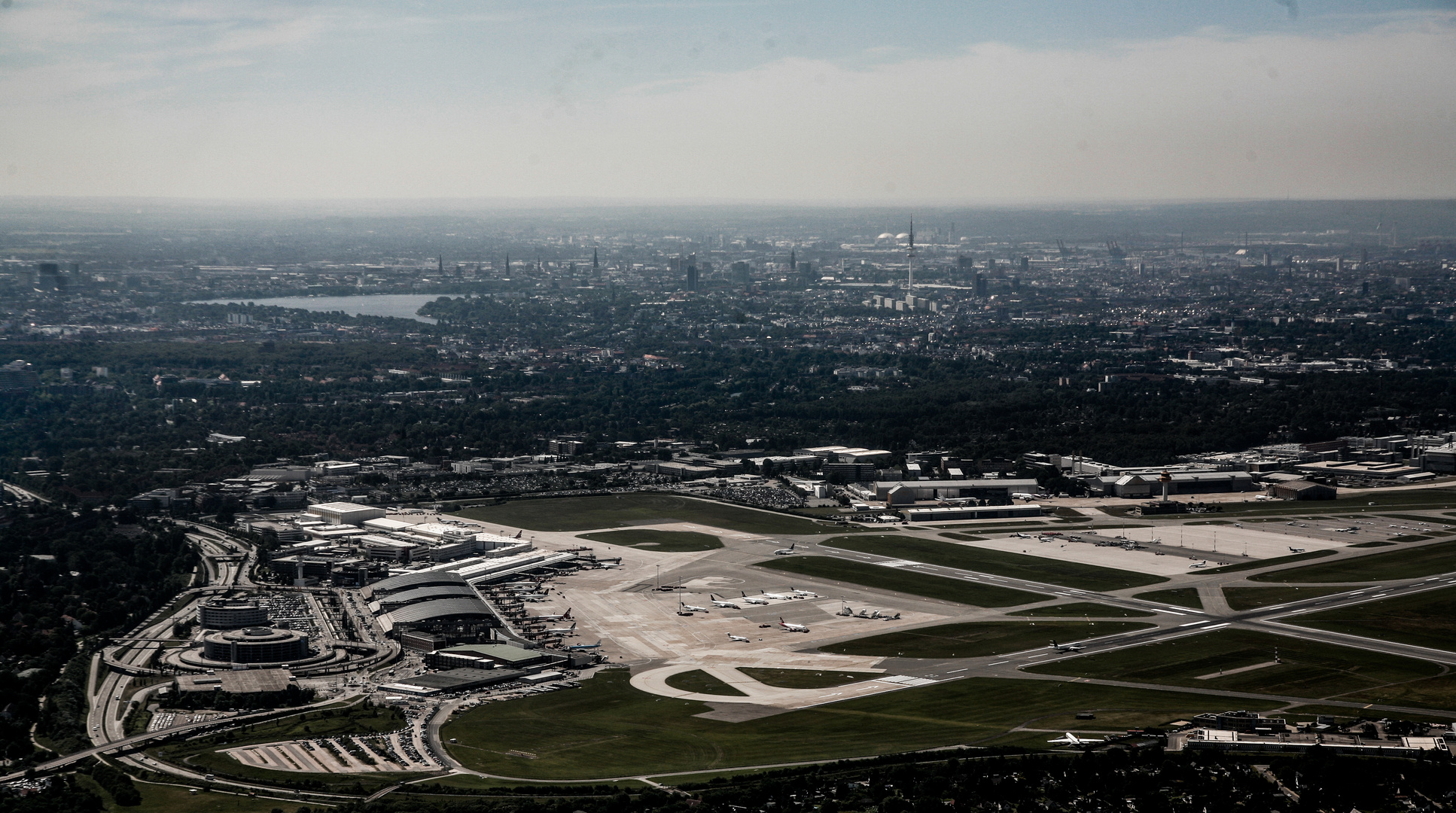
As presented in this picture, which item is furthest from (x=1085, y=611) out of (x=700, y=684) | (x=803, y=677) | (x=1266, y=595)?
(x=700, y=684)

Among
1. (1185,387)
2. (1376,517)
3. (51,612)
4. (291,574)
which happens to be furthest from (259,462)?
(1185,387)

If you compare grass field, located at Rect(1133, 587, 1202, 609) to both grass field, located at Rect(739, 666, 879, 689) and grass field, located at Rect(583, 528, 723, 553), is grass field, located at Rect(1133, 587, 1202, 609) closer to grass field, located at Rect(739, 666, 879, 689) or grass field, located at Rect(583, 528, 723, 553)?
grass field, located at Rect(739, 666, 879, 689)

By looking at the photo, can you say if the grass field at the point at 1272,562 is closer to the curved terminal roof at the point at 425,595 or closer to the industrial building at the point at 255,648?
the curved terminal roof at the point at 425,595

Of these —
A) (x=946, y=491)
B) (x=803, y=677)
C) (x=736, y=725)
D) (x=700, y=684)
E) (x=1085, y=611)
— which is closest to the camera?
(x=736, y=725)

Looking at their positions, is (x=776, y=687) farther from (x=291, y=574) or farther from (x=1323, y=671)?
(x=291, y=574)

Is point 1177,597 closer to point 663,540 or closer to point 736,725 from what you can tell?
point 736,725
